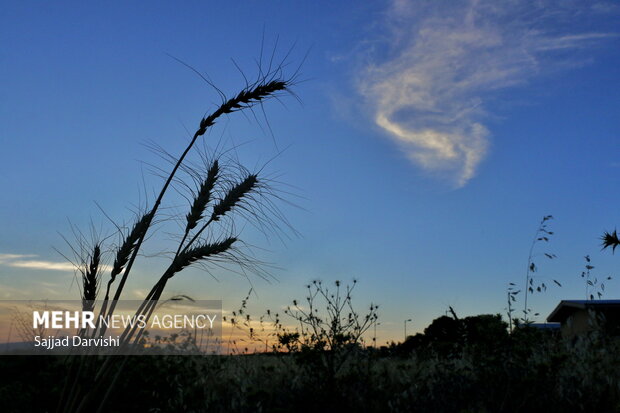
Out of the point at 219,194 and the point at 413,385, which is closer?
the point at 219,194

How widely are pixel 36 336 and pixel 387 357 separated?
6552mm

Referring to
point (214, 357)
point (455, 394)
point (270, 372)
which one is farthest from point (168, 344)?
point (455, 394)

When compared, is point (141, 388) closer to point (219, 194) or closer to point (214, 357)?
point (214, 357)

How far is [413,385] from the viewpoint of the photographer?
270 inches

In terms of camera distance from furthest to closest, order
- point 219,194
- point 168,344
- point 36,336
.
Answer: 1. point 168,344
2. point 36,336
3. point 219,194

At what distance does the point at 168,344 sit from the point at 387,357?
4202 mm

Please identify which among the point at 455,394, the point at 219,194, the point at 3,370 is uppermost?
the point at 219,194

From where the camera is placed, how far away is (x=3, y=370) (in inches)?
279

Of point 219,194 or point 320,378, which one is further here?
point 320,378

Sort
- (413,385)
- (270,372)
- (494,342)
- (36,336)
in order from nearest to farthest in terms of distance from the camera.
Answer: (36,336), (413,385), (494,342), (270,372)

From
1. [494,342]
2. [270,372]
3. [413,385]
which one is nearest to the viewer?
[413,385]

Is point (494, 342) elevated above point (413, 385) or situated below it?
above

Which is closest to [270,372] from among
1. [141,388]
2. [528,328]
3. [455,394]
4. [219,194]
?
[141,388]

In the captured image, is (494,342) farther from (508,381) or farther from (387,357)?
(387,357)
